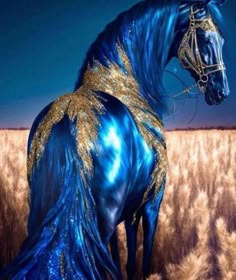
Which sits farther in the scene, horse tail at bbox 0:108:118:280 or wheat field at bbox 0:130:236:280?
wheat field at bbox 0:130:236:280

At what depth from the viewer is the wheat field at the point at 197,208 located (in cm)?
161

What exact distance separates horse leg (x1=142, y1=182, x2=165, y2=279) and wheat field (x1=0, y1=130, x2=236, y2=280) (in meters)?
0.05

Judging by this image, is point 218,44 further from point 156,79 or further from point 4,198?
point 4,198

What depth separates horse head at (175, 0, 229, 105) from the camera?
1527 mm

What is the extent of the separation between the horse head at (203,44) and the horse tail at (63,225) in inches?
20.0

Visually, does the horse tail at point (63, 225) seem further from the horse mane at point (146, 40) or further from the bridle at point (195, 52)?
the bridle at point (195, 52)

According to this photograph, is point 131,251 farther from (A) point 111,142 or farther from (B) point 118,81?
(B) point 118,81

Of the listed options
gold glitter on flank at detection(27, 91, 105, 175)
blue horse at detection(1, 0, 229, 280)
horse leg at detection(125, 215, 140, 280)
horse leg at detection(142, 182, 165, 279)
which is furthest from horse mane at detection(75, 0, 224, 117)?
horse leg at detection(125, 215, 140, 280)

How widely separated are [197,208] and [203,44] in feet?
1.94

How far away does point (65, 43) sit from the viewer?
5.60ft

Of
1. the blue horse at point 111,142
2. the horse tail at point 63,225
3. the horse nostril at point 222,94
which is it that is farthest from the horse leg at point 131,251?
the horse nostril at point 222,94

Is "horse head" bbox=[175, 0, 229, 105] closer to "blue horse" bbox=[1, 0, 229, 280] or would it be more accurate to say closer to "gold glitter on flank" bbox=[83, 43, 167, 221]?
"blue horse" bbox=[1, 0, 229, 280]

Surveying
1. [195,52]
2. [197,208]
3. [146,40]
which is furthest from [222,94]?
[197,208]

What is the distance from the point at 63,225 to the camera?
4.17 feet
